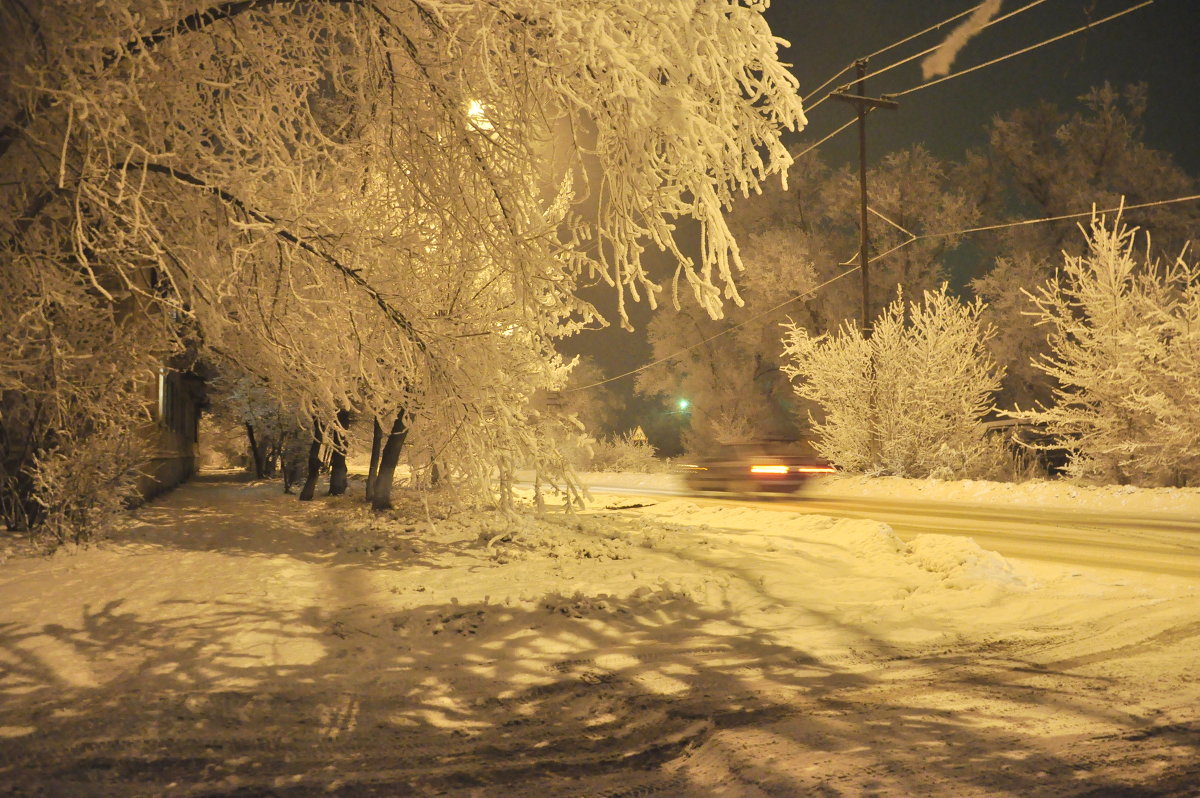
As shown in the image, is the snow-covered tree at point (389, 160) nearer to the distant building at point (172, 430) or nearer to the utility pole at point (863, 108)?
the distant building at point (172, 430)

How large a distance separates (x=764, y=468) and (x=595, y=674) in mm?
16433

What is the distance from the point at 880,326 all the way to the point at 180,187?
22.1 m

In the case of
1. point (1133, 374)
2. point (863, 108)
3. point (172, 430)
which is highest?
point (863, 108)

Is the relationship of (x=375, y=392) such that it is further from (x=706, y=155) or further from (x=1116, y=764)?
(x=1116, y=764)

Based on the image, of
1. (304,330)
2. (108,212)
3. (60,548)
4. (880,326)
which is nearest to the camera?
(108,212)

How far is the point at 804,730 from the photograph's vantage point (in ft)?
14.3

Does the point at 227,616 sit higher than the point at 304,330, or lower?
lower

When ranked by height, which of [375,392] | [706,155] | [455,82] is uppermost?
[455,82]

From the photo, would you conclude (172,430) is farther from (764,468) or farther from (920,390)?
(920,390)

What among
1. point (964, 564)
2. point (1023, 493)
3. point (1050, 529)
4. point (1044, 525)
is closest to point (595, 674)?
point (964, 564)

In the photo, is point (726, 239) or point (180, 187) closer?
point (726, 239)

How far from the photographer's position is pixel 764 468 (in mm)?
21719

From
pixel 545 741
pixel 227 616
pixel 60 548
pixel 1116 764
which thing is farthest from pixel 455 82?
pixel 60 548

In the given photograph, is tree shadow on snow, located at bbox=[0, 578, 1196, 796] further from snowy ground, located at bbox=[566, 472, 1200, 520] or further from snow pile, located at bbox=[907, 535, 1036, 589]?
snowy ground, located at bbox=[566, 472, 1200, 520]
